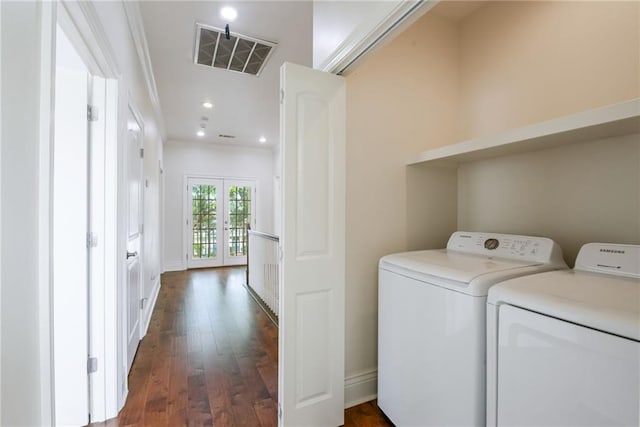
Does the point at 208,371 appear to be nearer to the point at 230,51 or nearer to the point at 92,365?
the point at 92,365

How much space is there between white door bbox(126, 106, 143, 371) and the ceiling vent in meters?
0.85

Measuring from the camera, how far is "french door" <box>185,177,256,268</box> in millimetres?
6293

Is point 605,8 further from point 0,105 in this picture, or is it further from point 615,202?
point 0,105

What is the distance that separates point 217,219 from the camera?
6.54m

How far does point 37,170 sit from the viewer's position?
2.69 feet

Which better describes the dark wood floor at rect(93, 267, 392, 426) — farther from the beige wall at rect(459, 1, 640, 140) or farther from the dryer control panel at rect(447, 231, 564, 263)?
the beige wall at rect(459, 1, 640, 140)

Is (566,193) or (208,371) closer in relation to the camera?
(566,193)

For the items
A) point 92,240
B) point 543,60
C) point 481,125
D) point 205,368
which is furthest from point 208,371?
point 543,60

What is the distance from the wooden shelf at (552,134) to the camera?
3.86 feet

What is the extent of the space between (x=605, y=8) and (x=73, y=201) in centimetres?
305

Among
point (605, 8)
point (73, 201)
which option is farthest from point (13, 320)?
point (605, 8)

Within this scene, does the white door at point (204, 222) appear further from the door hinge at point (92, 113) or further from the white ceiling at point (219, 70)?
the door hinge at point (92, 113)

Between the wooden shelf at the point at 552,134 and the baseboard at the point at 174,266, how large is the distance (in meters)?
5.63

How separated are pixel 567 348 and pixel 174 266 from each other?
647 cm
